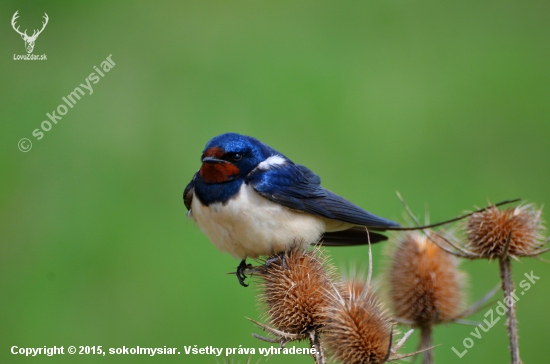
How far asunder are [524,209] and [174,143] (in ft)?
13.3

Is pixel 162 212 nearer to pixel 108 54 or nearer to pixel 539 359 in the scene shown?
pixel 108 54

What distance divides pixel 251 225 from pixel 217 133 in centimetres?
322

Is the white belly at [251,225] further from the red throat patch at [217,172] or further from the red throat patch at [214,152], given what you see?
the red throat patch at [214,152]

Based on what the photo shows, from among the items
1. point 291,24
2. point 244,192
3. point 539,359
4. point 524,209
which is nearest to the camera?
point 524,209

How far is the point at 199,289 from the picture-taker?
19.2 feet

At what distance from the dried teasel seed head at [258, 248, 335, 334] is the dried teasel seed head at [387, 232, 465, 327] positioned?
476mm

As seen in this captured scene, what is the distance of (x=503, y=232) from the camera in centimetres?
312

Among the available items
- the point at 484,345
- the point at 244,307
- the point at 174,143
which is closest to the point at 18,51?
the point at 174,143

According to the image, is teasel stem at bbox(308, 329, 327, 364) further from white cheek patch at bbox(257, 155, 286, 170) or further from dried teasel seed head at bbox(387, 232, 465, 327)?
white cheek patch at bbox(257, 155, 286, 170)

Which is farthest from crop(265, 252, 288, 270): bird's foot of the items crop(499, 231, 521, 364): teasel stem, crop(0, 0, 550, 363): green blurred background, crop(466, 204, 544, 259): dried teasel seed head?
crop(0, 0, 550, 363): green blurred background

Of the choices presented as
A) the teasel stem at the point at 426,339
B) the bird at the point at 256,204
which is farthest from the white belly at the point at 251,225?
the teasel stem at the point at 426,339

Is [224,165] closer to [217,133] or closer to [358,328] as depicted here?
[358,328]

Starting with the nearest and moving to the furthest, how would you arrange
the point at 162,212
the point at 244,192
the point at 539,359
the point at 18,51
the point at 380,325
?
the point at 380,325 → the point at 244,192 → the point at 539,359 → the point at 162,212 → the point at 18,51

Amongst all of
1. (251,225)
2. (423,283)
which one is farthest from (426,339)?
(251,225)
